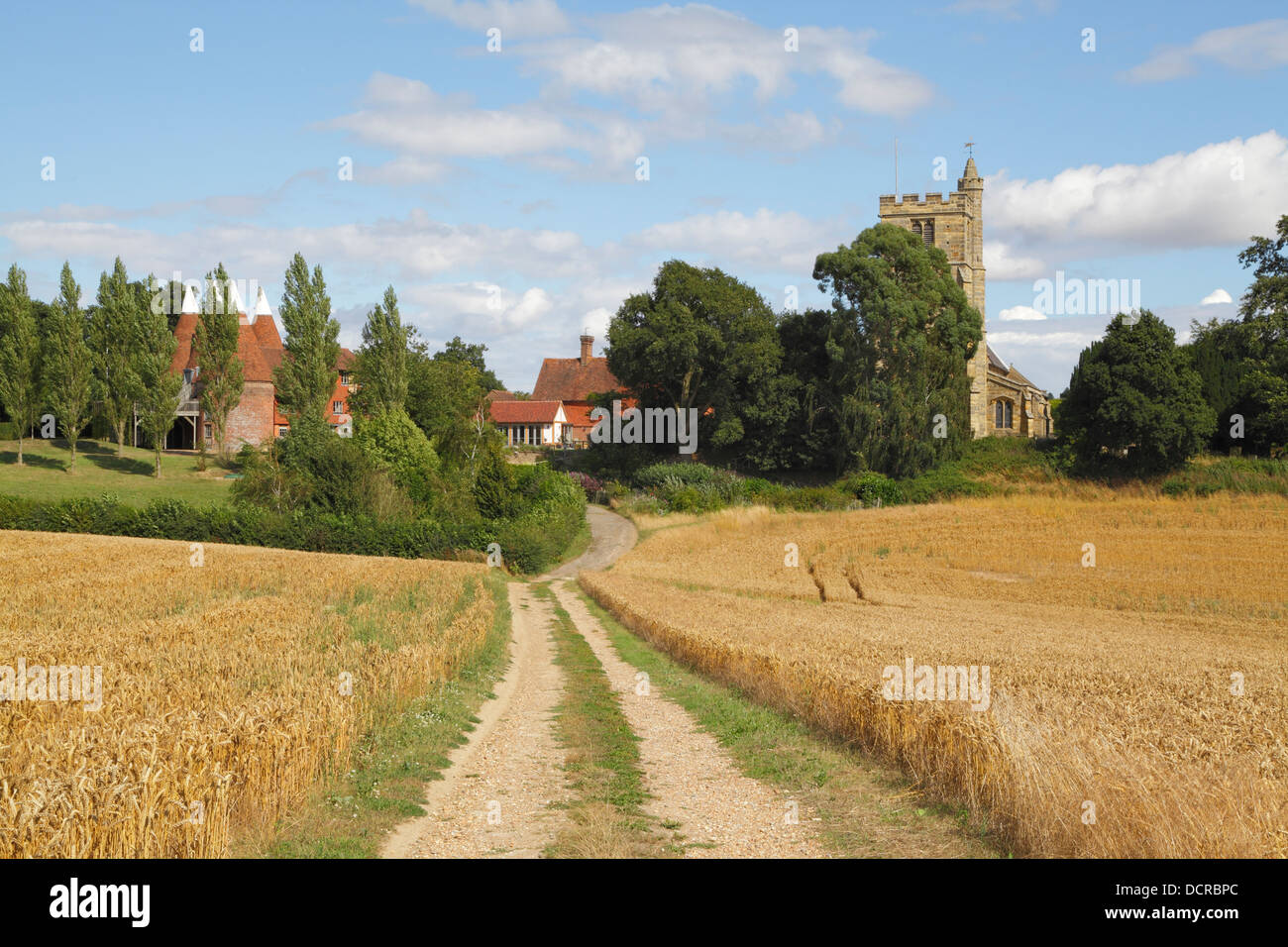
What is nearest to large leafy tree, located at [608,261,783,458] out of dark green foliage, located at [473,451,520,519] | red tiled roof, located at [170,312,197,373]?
dark green foliage, located at [473,451,520,519]

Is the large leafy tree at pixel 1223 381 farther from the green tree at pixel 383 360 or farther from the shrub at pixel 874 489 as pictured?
the green tree at pixel 383 360

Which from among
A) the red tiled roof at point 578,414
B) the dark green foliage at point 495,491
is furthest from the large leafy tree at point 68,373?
the red tiled roof at point 578,414

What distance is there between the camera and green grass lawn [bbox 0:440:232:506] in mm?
61875

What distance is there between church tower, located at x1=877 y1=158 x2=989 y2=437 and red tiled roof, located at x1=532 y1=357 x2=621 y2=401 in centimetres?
3851

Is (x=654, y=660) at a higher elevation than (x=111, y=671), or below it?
below

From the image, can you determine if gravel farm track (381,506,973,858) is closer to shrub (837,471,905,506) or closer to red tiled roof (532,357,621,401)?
shrub (837,471,905,506)

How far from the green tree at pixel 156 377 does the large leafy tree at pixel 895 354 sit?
4845cm

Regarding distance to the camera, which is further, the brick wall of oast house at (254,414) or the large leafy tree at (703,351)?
the brick wall of oast house at (254,414)

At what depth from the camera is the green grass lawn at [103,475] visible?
6188cm
